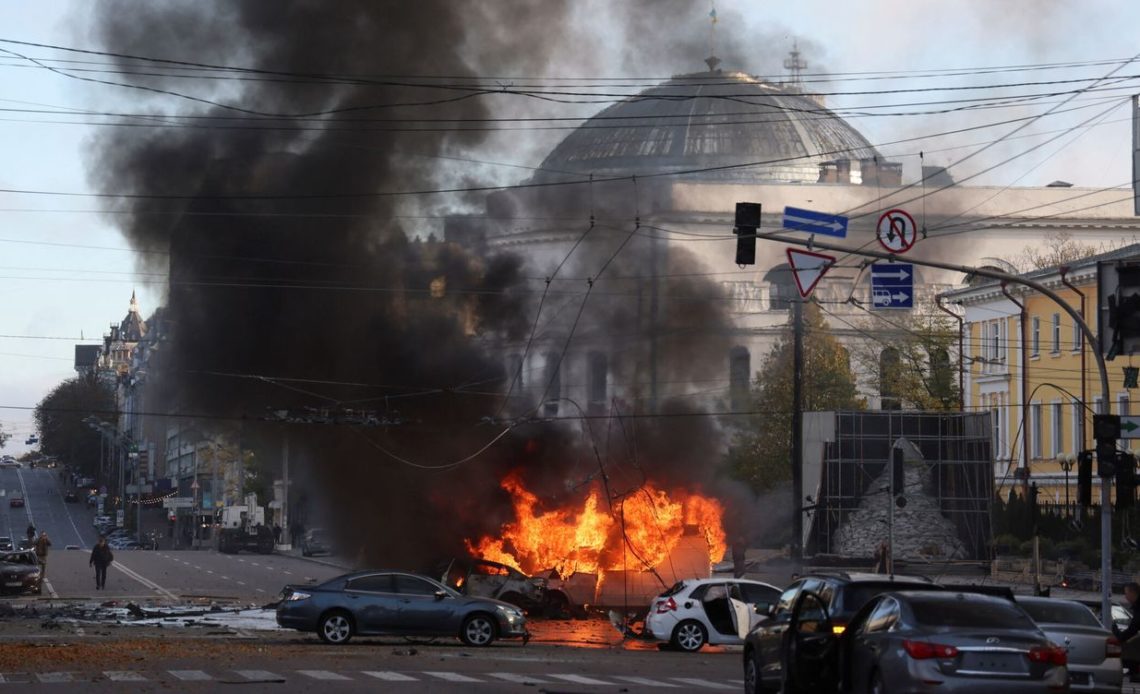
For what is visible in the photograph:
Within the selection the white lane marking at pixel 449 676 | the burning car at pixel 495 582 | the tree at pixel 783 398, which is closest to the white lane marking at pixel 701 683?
the white lane marking at pixel 449 676

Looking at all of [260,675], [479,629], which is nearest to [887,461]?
[479,629]

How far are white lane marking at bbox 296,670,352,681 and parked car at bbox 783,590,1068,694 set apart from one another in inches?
244

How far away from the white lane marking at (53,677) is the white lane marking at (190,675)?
1.21 metres

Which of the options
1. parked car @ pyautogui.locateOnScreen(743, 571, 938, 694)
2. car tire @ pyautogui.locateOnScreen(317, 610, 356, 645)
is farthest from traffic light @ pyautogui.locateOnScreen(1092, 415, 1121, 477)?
car tire @ pyautogui.locateOnScreen(317, 610, 356, 645)

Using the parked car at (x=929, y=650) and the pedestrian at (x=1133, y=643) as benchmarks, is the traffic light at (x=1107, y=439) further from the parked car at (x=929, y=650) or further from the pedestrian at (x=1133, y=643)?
the parked car at (x=929, y=650)

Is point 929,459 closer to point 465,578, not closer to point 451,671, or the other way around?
point 465,578

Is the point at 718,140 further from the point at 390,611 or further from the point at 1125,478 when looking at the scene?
the point at 1125,478

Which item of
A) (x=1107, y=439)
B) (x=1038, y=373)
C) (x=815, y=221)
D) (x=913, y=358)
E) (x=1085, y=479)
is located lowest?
(x=1085, y=479)

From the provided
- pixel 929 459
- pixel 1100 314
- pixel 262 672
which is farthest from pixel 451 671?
pixel 929 459

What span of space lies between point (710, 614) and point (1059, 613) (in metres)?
7.92

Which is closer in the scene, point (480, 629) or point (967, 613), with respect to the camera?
point (967, 613)

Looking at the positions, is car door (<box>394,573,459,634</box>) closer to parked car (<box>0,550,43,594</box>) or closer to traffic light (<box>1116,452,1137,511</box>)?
traffic light (<box>1116,452,1137,511</box>)

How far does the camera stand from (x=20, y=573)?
3981 cm

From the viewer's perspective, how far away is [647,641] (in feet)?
93.6
